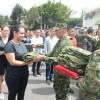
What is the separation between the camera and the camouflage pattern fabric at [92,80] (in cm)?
136

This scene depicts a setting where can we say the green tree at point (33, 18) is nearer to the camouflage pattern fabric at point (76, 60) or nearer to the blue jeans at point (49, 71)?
the blue jeans at point (49, 71)

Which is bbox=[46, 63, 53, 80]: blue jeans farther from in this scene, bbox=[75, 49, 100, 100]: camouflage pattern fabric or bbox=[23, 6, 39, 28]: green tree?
bbox=[23, 6, 39, 28]: green tree

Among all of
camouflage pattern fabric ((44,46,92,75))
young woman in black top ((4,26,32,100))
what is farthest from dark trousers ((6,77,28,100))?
camouflage pattern fabric ((44,46,92,75))

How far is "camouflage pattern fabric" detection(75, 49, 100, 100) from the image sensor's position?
4.46 feet

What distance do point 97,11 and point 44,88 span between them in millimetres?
24488

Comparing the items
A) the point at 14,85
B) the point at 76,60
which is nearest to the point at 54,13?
the point at 14,85

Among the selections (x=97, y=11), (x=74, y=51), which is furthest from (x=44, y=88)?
(x=97, y=11)

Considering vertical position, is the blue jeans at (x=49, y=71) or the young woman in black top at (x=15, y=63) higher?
the young woman in black top at (x=15, y=63)

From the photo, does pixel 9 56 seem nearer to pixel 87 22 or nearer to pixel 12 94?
pixel 12 94

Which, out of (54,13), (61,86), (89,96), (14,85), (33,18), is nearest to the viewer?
(89,96)

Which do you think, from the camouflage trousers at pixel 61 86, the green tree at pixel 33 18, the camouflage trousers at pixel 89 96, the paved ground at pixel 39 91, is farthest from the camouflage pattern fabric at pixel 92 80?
the green tree at pixel 33 18

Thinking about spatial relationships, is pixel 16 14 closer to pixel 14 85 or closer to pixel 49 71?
pixel 49 71

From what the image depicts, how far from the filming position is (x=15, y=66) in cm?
240

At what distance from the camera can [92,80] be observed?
1.40 m
